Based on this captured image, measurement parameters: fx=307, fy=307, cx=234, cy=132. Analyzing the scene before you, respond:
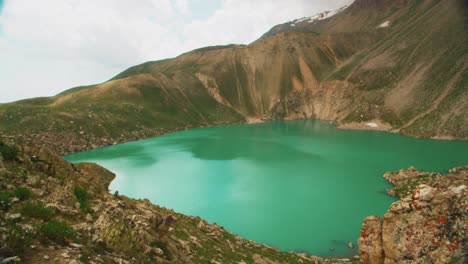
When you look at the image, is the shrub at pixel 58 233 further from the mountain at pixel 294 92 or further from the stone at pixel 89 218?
the mountain at pixel 294 92

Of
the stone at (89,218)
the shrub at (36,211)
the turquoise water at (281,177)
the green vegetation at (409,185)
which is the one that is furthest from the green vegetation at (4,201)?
the green vegetation at (409,185)

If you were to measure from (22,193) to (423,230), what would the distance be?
14.7 meters

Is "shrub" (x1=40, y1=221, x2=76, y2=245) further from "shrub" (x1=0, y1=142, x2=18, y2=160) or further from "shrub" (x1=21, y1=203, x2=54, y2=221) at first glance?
"shrub" (x1=0, y1=142, x2=18, y2=160)

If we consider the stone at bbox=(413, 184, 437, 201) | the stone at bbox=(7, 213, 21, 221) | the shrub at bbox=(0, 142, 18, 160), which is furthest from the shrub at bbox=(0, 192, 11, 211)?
the stone at bbox=(413, 184, 437, 201)

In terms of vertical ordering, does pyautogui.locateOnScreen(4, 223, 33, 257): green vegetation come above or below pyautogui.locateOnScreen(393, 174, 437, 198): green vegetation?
above

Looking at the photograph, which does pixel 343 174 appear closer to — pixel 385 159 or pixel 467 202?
pixel 385 159

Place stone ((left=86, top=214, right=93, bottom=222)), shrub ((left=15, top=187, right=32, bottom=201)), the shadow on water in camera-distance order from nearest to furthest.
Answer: shrub ((left=15, top=187, right=32, bottom=201)), stone ((left=86, top=214, right=93, bottom=222)), the shadow on water

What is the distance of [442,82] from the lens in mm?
97500

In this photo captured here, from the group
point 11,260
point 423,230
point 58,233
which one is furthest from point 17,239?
point 423,230

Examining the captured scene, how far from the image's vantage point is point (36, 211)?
904 cm

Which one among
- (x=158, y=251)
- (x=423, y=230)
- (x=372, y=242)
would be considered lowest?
(x=372, y=242)

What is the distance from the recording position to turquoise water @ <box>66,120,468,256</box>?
3100cm

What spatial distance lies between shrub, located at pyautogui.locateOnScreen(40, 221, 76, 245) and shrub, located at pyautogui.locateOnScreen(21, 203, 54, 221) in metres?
1.20

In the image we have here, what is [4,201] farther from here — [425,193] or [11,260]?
[425,193]
